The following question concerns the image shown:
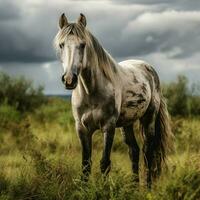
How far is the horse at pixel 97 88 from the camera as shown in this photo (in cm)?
669

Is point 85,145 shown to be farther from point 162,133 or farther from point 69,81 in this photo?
point 162,133

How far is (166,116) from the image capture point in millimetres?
9281

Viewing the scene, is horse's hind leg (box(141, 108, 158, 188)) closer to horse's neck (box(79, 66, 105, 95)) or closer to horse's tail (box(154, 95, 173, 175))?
horse's tail (box(154, 95, 173, 175))

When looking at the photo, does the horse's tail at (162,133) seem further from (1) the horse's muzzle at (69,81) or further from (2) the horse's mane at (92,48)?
(1) the horse's muzzle at (69,81)

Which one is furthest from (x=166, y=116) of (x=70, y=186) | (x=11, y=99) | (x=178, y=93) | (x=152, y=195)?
(x=11, y=99)

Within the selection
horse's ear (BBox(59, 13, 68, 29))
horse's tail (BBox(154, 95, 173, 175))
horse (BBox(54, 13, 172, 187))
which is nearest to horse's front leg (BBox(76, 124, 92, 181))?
horse (BBox(54, 13, 172, 187))

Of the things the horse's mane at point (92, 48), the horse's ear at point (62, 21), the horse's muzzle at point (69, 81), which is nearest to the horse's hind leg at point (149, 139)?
the horse's mane at point (92, 48)

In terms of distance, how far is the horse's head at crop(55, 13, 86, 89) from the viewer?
6.43 m

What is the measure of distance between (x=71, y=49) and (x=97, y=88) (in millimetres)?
757

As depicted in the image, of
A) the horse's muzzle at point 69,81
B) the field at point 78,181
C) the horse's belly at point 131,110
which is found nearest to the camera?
the field at point 78,181

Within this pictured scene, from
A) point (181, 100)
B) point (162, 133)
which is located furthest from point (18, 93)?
point (162, 133)

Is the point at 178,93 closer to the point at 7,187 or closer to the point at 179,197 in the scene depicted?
the point at 7,187

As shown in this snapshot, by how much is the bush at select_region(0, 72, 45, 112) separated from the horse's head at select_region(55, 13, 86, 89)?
56.8 ft

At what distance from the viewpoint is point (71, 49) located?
6629 mm
